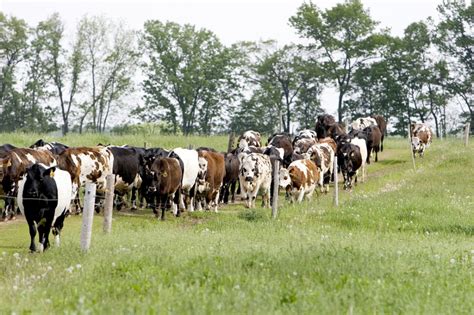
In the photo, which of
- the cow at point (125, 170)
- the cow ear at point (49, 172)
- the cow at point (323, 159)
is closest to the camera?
the cow ear at point (49, 172)

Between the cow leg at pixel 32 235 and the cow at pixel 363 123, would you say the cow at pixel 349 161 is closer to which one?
the cow at pixel 363 123

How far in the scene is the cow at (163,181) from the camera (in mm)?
22547

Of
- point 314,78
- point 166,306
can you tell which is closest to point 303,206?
point 166,306

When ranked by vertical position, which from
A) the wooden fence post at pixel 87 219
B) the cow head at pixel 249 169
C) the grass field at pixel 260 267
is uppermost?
the cow head at pixel 249 169

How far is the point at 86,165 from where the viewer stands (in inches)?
897

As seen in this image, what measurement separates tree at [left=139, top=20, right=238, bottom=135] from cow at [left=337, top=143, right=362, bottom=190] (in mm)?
40670

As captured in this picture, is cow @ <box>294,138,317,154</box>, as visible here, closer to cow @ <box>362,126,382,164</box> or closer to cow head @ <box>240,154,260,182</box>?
cow @ <box>362,126,382,164</box>

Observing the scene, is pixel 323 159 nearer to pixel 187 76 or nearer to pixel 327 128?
pixel 327 128

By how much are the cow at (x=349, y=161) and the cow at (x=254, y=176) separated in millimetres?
4772

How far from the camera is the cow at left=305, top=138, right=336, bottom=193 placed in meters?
29.3

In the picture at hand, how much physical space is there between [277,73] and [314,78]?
3.88 meters

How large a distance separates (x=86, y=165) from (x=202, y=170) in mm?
3919

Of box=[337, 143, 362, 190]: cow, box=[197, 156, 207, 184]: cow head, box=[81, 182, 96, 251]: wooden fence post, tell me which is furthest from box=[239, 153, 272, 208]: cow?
box=[81, 182, 96, 251]: wooden fence post

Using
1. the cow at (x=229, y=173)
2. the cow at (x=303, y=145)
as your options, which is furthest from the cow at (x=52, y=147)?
the cow at (x=303, y=145)
